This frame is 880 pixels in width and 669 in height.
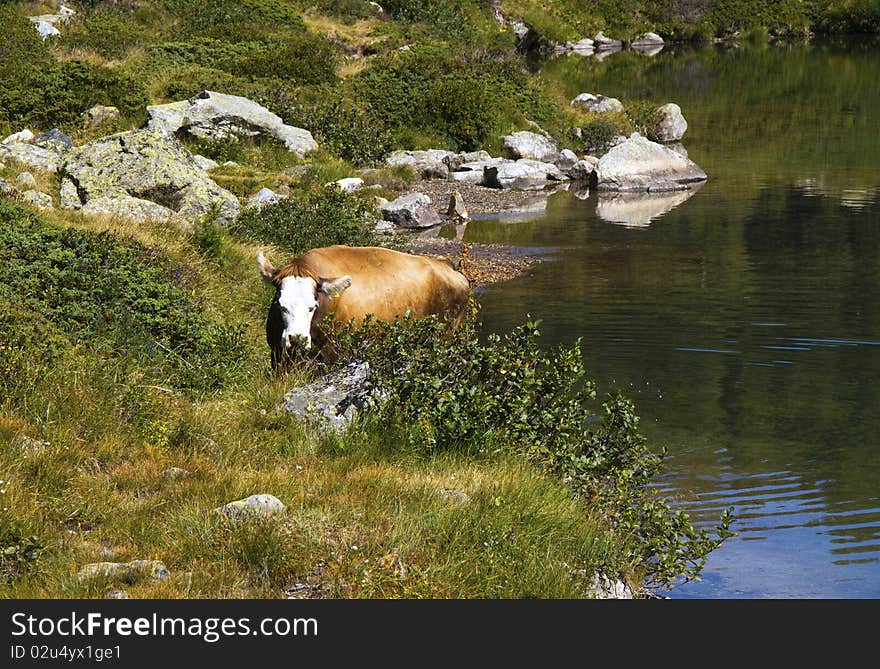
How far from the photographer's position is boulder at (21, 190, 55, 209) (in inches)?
721

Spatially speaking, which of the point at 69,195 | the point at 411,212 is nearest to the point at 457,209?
the point at 411,212

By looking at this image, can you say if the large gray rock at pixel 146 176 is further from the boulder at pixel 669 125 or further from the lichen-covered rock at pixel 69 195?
the boulder at pixel 669 125

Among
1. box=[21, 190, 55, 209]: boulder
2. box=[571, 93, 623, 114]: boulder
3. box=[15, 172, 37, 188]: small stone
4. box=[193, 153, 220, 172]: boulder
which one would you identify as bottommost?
box=[21, 190, 55, 209]: boulder

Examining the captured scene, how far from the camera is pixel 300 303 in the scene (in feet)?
36.8

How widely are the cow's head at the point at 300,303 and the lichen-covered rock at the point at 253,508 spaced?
3.80 metres

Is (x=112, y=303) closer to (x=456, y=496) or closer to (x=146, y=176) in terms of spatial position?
(x=456, y=496)

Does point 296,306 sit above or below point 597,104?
below

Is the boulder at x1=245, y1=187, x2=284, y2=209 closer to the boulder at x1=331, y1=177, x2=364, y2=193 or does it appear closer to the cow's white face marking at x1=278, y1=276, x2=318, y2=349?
the boulder at x1=331, y1=177, x2=364, y2=193

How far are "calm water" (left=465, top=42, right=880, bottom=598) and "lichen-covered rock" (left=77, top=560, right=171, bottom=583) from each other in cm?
439

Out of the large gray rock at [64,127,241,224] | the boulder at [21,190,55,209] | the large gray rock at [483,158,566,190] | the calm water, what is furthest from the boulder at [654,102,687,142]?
the boulder at [21,190,55,209]

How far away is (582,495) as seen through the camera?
9039 millimetres

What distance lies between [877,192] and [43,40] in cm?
2981

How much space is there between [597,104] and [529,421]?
40.4 metres

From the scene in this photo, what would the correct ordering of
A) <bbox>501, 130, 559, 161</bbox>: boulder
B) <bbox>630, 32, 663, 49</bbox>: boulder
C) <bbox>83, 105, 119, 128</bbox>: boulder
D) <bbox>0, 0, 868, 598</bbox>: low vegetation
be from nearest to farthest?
<bbox>0, 0, 868, 598</bbox>: low vegetation < <bbox>83, 105, 119, 128</bbox>: boulder < <bbox>501, 130, 559, 161</bbox>: boulder < <bbox>630, 32, 663, 49</bbox>: boulder
